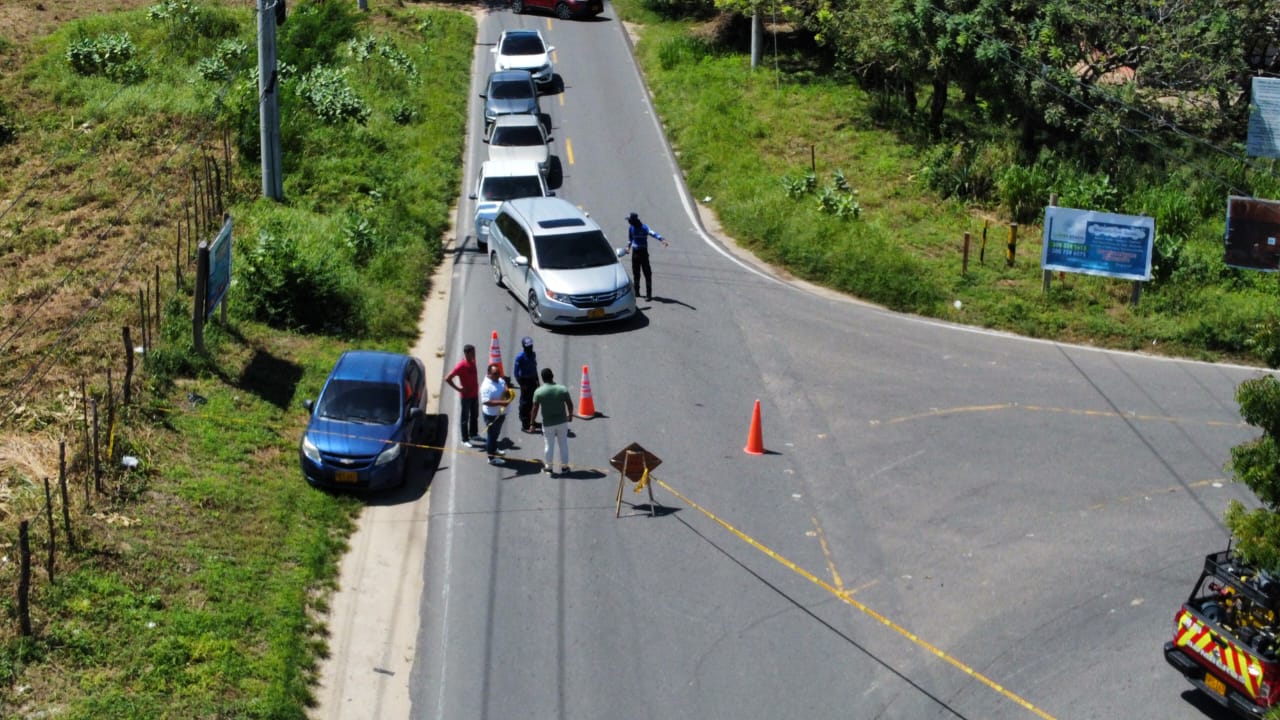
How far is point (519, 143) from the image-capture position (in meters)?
32.3

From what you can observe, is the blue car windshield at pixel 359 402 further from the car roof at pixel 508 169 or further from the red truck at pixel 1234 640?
the car roof at pixel 508 169

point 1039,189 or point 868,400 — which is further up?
point 1039,189

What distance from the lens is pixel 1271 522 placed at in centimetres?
1118

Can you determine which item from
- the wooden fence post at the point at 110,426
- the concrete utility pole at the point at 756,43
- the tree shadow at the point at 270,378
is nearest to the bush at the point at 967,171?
the concrete utility pole at the point at 756,43

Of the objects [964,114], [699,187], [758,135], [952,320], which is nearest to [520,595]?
[952,320]

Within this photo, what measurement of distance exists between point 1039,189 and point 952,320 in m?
6.63

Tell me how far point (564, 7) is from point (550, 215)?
88.8 ft

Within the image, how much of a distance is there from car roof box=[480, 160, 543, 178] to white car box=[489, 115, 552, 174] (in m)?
2.63

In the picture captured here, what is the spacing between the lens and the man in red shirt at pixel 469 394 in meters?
18.6

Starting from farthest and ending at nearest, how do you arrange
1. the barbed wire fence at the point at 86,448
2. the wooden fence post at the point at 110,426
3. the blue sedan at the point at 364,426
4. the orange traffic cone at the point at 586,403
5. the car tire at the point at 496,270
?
the car tire at the point at 496,270 < the orange traffic cone at the point at 586,403 < the blue sedan at the point at 364,426 < the wooden fence post at the point at 110,426 < the barbed wire fence at the point at 86,448

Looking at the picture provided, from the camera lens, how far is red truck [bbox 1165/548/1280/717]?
1246 centimetres

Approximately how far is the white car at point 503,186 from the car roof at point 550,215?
78.0 inches

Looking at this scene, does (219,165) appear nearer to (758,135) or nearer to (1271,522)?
(758,135)

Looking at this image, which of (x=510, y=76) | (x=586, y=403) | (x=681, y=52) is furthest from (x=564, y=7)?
(x=586, y=403)
